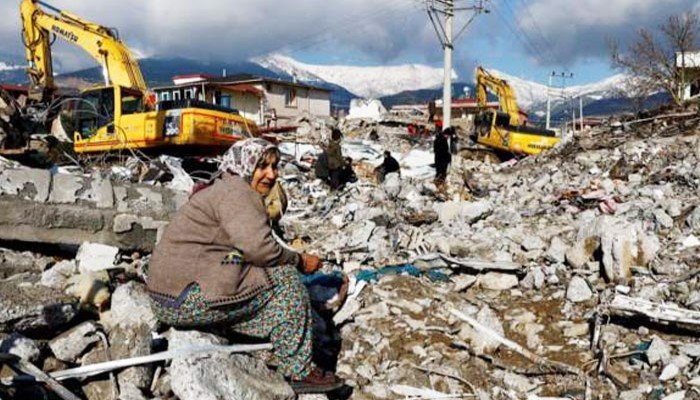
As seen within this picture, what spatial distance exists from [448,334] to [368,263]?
5.95ft

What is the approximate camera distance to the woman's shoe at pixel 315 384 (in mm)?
3082

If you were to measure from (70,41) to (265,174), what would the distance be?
1207 cm

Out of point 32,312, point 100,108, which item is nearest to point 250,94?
point 100,108

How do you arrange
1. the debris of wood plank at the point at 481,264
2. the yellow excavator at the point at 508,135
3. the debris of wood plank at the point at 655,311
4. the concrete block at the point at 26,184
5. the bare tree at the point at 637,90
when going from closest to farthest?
the debris of wood plank at the point at 655,311 < the concrete block at the point at 26,184 < the debris of wood plank at the point at 481,264 < the yellow excavator at the point at 508,135 < the bare tree at the point at 637,90

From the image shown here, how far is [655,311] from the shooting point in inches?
155

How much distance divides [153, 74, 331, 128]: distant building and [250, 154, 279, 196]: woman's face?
29436mm

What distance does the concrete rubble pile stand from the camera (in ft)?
10.2

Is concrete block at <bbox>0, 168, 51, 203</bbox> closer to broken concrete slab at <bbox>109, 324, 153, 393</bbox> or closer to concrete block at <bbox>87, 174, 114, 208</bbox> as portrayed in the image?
concrete block at <bbox>87, 174, 114, 208</bbox>

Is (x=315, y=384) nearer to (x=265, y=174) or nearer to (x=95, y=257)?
(x=265, y=174)

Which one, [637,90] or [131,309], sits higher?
[637,90]

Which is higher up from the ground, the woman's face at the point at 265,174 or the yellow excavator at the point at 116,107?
the yellow excavator at the point at 116,107

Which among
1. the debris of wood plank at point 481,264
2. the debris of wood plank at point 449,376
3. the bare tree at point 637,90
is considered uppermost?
the bare tree at point 637,90

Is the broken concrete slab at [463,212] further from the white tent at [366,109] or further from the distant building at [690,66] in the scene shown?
the white tent at [366,109]

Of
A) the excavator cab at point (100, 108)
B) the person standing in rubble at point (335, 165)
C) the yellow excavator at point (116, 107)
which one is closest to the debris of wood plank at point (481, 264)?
the person standing in rubble at point (335, 165)
